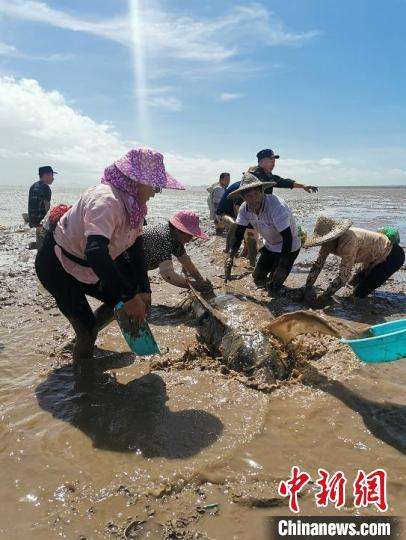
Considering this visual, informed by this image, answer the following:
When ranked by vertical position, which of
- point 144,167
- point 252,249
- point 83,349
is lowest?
point 83,349

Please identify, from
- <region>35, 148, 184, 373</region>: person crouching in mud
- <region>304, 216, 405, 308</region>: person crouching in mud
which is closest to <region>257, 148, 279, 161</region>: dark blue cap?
<region>304, 216, 405, 308</region>: person crouching in mud

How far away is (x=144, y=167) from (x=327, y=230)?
11.4 ft

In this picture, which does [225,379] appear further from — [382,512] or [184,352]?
[382,512]

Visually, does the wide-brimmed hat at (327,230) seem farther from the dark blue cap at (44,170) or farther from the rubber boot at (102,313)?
the dark blue cap at (44,170)

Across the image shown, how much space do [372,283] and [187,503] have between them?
458 cm

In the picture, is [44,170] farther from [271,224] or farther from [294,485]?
[294,485]

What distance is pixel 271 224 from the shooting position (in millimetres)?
6023

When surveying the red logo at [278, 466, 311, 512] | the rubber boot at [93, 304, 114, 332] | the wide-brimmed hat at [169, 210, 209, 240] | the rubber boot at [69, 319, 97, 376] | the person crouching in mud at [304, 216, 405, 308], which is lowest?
the red logo at [278, 466, 311, 512]

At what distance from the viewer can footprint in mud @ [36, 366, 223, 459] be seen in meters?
2.87

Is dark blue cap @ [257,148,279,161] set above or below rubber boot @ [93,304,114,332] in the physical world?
above

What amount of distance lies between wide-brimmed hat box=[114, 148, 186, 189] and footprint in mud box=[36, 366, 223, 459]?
1662 millimetres

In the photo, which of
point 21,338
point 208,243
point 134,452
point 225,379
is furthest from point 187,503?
point 208,243

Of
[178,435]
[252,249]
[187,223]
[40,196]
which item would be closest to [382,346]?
[178,435]

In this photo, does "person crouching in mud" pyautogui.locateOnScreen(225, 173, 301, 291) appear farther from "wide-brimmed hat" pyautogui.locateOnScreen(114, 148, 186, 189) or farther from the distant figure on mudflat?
the distant figure on mudflat
